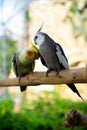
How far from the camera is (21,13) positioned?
543 cm

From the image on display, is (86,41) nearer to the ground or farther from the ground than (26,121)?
nearer to the ground

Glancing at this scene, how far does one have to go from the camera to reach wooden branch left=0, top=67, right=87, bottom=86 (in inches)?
28.3

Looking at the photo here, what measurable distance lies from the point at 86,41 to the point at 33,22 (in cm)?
71

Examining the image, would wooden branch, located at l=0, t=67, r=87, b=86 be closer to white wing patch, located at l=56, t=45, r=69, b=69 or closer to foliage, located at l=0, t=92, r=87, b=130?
white wing patch, located at l=56, t=45, r=69, b=69

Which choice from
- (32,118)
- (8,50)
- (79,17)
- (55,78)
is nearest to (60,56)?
(55,78)

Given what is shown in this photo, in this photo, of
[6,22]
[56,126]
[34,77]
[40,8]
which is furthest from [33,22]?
[34,77]

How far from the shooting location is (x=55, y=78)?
32.4 inches

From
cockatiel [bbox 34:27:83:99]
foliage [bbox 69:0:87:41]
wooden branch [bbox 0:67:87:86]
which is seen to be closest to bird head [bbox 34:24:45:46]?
cockatiel [bbox 34:27:83:99]

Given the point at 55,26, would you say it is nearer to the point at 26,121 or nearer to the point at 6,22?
the point at 6,22

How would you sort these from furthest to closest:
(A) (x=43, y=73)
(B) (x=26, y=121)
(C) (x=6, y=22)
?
(C) (x=6, y=22)
(B) (x=26, y=121)
(A) (x=43, y=73)

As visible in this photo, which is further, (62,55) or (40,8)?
(40,8)

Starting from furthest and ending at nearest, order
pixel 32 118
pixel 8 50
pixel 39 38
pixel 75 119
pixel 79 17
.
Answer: pixel 79 17, pixel 8 50, pixel 32 118, pixel 39 38, pixel 75 119

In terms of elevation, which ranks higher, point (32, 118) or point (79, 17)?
point (32, 118)

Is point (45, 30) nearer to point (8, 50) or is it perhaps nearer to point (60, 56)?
point (8, 50)
